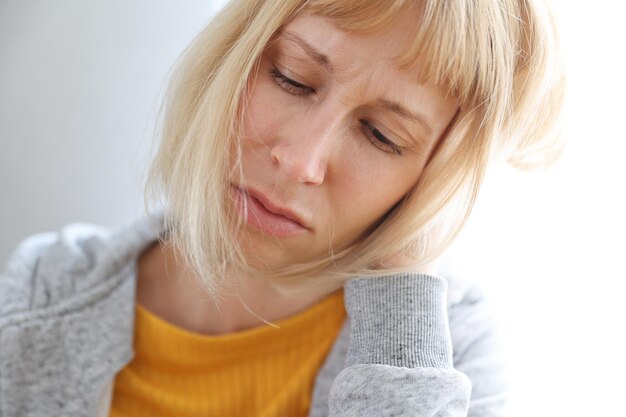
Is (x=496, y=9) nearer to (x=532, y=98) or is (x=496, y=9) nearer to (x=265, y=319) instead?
(x=532, y=98)

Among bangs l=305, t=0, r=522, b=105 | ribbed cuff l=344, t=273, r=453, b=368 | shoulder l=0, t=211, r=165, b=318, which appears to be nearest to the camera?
bangs l=305, t=0, r=522, b=105

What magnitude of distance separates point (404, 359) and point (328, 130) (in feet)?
0.92

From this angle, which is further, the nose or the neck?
the neck

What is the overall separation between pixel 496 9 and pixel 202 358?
1.90 ft

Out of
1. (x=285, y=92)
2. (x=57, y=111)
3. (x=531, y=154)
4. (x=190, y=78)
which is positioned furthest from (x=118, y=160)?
(x=531, y=154)

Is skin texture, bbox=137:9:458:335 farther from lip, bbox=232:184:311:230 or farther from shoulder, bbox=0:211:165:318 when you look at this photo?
shoulder, bbox=0:211:165:318

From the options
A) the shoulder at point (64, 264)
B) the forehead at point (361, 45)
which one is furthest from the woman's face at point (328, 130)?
the shoulder at point (64, 264)

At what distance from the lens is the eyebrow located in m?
0.80

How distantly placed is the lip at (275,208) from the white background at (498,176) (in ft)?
0.76

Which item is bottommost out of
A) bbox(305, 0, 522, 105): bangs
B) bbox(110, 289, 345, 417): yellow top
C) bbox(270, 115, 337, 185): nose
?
bbox(110, 289, 345, 417): yellow top

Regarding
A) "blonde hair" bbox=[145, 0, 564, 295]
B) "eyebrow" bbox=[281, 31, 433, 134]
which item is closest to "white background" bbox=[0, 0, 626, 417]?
"blonde hair" bbox=[145, 0, 564, 295]

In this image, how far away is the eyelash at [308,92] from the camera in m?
0.84

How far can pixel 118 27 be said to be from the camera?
4.09 ft

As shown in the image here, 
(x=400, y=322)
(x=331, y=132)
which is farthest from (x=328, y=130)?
(x=400, y=322)
